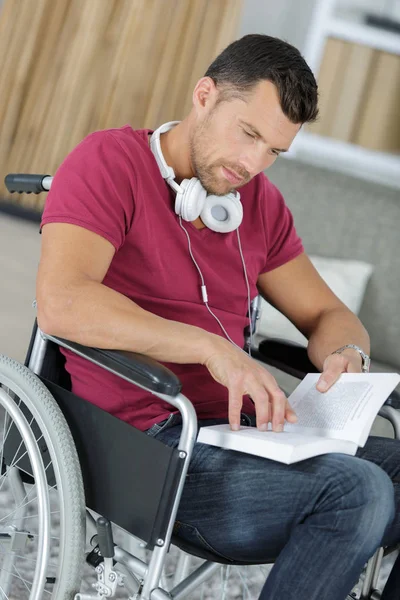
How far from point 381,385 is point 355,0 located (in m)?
2.97

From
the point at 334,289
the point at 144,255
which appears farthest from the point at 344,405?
the point at 334,289

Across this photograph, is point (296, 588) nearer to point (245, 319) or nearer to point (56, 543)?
point (245, 319)

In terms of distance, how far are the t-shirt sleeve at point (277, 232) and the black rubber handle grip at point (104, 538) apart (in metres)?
0.70

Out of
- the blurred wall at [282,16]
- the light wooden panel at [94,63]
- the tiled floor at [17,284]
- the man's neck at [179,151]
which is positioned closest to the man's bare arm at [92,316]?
the man's neck at [179,151]

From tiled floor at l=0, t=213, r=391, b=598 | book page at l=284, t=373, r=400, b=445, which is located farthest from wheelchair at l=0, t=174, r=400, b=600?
tiled floor at l=0, t=213, r=391, b=598

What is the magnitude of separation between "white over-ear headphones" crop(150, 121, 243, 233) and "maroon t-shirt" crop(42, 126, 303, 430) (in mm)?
17

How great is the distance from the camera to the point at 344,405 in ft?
4.43

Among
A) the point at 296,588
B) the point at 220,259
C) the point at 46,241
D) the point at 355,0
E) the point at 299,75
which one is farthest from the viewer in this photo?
the point at 355,0

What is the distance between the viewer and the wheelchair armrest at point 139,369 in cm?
116

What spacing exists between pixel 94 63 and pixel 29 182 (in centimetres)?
269

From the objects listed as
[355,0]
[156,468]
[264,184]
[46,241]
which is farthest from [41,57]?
[156,468]

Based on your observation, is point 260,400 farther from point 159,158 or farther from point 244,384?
point 159,158

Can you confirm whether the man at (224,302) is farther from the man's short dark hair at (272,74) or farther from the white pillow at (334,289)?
the white pillow at (334,289)

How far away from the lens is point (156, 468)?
3.95ft
